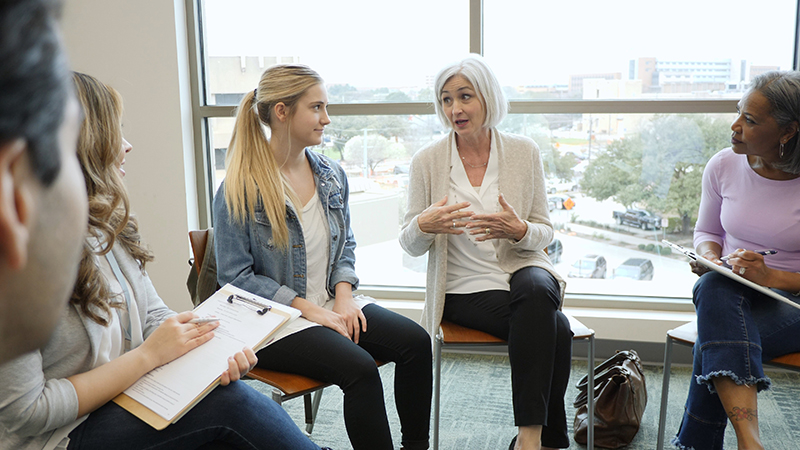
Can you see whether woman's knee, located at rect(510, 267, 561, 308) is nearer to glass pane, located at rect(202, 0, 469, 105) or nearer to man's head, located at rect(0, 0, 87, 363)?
glass pane, located at rect(202, 0, 469, 105)

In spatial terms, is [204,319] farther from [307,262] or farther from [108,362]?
[307,262]

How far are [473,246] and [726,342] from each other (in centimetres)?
86

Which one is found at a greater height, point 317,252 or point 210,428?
point 317,252

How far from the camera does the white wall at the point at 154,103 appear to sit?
9.84ft

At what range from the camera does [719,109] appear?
2.69 metres

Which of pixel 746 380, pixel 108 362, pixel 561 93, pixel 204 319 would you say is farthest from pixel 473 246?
pixel 108 362

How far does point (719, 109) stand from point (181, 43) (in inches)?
107

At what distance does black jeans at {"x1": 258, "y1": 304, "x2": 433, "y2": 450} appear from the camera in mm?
1604

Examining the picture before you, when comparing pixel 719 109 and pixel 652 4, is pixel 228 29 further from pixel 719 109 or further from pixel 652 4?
pixel 719 109

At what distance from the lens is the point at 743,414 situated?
1.66m

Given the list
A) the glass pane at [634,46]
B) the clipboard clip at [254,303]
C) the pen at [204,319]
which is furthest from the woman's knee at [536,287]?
the glass pane at [634,46]

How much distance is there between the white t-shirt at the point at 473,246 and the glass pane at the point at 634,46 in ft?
2.92

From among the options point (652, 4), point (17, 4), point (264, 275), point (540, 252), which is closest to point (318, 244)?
point (264, 275)

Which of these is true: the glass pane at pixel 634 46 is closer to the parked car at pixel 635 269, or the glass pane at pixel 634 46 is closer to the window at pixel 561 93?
the window at pixel 561 93
